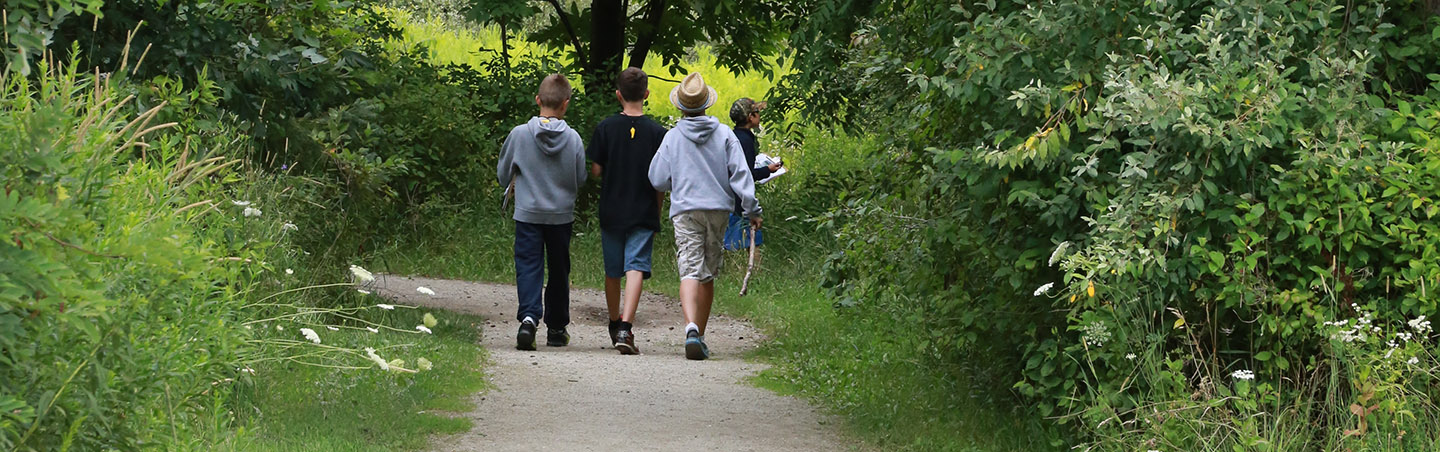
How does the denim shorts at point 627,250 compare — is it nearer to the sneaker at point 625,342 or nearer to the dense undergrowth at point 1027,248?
the sneaker at point 625,342

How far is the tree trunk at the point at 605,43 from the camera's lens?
1792cm

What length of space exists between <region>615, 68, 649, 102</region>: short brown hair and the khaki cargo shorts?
825mm

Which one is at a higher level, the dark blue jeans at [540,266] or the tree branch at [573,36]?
the dark blue jeans at [540,266]

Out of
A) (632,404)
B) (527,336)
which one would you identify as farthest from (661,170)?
(632,404)

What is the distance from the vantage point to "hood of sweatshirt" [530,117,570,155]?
32.6 feet

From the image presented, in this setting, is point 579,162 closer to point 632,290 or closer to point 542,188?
point 542,188

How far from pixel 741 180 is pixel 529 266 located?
4.92ft

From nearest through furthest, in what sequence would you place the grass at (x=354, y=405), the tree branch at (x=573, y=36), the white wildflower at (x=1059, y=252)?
the white wildflower at (x=1059, y=252), the grass at (x=354, y=405), the tree branch at (x=573, y=36)

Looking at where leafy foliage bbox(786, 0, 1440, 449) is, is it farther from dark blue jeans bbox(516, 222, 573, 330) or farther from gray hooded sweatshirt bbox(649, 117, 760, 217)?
dark blue jeans bbox(516, 222, 573, 330)

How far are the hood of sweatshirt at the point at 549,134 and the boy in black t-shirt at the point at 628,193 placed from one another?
0.20 metres

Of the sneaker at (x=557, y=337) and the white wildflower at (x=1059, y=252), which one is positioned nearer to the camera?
the white wildflower at (x=1059, y=252)

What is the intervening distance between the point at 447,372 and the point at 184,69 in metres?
2.17

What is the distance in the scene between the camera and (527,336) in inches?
397

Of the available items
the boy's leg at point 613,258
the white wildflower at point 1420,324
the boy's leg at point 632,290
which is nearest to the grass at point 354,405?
the boy's leg at point 632,290
